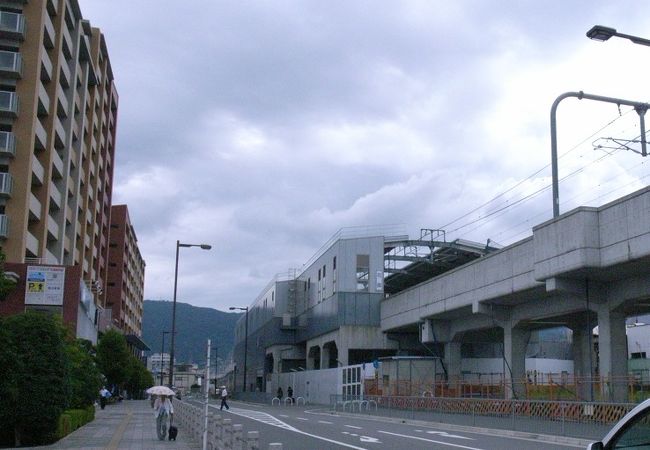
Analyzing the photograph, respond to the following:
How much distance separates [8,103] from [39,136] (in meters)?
4.35

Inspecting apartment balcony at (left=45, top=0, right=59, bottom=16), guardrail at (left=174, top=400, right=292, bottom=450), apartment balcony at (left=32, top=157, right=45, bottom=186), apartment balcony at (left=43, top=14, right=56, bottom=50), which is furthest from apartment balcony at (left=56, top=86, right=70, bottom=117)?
guardrail at (left=174, top=400, right=292, bottom=450)

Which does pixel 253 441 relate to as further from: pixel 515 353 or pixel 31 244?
pixel 31 244

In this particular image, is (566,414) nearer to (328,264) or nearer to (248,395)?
(328,264)

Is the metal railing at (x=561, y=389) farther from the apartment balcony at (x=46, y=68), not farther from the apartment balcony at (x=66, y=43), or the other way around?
the apartment balcony at (x=66, y=43)

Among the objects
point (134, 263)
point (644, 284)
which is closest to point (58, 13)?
point (644, 284)

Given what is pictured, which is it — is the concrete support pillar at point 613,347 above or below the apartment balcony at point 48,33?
below

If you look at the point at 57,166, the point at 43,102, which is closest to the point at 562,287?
the point at 43,102

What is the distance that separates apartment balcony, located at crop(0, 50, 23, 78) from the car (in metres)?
48.7

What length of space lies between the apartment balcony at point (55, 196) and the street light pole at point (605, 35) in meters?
46.0

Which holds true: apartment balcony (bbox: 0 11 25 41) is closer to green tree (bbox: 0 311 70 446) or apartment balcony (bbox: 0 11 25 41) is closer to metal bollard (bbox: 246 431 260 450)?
green tree (bbox: 0 311 70 446)

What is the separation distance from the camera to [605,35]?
15.6m

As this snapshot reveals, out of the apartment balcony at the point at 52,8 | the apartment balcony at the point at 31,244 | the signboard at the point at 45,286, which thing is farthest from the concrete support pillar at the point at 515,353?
the apartment balcony at the point at 52,8

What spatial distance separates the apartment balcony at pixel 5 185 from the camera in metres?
46.4

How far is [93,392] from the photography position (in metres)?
32.2
